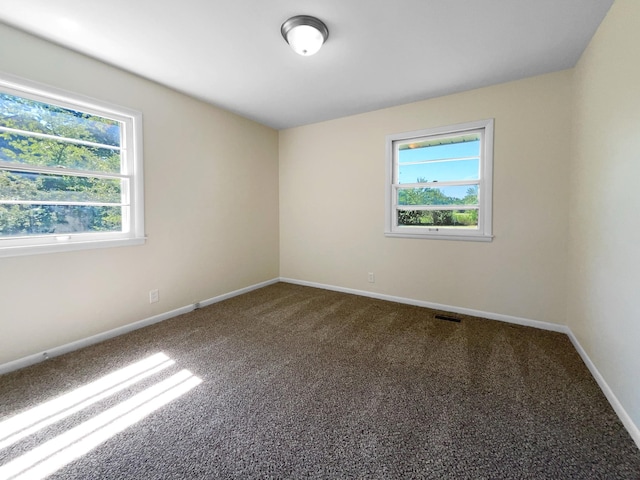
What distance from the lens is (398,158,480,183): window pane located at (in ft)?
10.0

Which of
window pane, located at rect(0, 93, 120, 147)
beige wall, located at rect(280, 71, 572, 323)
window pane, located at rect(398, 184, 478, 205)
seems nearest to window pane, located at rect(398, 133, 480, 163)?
beige wall, located at rect(280, 71, 572, 323)

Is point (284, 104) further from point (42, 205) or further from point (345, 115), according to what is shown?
point (42, 205)

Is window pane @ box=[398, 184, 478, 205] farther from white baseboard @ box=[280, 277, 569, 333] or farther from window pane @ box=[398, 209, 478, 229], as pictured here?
white baseboard @ box=[280, 277, 569, 333]

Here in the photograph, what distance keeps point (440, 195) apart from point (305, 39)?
222 centimetres

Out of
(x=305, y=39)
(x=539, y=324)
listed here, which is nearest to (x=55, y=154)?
(x=305, y=39)

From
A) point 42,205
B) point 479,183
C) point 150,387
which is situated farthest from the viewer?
point 479,183

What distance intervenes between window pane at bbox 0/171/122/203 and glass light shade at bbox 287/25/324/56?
82.1 inches

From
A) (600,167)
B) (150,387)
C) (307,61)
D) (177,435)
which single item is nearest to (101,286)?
(150,387)

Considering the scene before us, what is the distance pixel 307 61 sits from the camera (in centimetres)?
239

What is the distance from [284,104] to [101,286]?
277 cm

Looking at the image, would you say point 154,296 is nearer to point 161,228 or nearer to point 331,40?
point 161,228

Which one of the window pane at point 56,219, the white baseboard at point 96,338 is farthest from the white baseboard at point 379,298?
the window pane at point 56,219

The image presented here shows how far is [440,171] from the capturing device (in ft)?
10.6

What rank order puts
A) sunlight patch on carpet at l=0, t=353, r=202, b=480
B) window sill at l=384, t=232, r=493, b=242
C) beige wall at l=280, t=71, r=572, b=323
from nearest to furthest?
sunlight patch on carpet at l=0, t=353, r=202, b=480
beige wall at l=280, t=71, r=572, b=323
window sill at l=384, t=232, r=493, b=242
